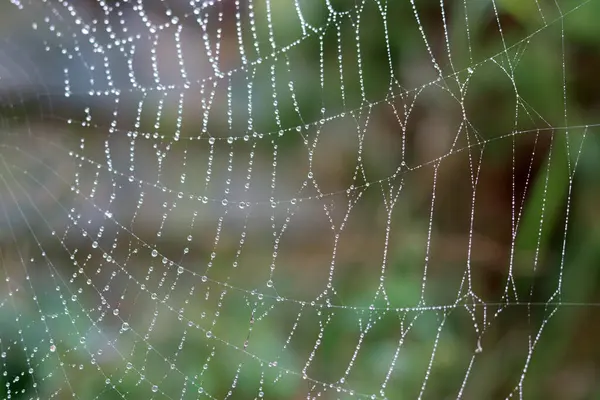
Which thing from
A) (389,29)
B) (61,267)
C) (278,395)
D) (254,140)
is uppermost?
(389,29)

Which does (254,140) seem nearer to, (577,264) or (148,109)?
(148,109)

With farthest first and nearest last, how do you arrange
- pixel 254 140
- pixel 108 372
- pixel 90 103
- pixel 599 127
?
pixel 90 103 → pixel 254 140 → pixel 108 372 → pixel 599 127

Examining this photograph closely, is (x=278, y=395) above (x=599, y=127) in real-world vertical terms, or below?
below

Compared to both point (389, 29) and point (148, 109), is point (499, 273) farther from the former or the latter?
point (148, 109)

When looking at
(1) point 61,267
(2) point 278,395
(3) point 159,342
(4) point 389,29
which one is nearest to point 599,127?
(4) point 389,29

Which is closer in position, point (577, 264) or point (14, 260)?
point (577, 264)

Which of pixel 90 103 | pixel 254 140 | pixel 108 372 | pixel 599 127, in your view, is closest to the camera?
pixel 599 127
